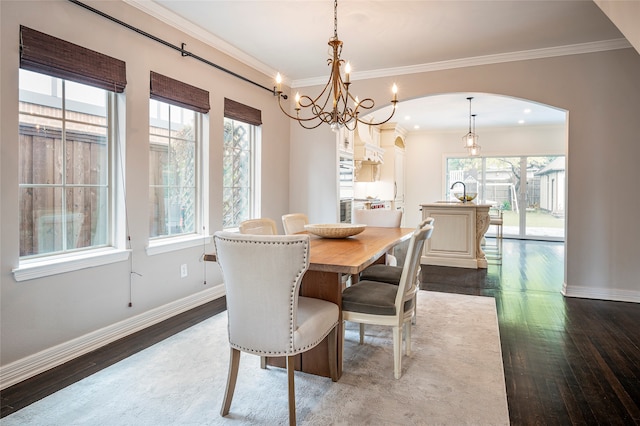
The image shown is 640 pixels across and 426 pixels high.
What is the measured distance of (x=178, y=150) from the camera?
3635 millimetres

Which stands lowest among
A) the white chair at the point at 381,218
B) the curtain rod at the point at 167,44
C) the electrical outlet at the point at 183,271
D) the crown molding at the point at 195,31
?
the electrical outlet at the point at 183,271

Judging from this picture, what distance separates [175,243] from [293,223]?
1.09 m

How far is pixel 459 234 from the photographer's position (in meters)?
5.60

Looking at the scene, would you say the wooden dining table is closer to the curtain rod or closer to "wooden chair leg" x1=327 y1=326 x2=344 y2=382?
"wooden chair leg" x1=327 y1=326 x2=344 y2=382

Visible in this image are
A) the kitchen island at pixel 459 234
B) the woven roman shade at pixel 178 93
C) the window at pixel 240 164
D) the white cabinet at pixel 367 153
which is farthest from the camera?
the white cabinet at pixel 367 153

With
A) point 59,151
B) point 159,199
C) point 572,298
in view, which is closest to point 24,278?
point 59,151

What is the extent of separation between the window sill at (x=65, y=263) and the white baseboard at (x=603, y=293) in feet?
14.4

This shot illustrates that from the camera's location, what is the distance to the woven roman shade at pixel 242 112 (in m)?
4.12

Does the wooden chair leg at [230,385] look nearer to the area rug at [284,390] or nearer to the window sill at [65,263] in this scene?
the area rug at [284,390]

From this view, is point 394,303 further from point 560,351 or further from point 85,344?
point 85,344

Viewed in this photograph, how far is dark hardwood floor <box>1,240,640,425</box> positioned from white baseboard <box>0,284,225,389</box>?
0.06 metres

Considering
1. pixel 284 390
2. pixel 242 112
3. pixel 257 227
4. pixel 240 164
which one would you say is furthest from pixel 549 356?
pixel 242 112

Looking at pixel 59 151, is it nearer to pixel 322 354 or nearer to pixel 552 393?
pixel 322 354

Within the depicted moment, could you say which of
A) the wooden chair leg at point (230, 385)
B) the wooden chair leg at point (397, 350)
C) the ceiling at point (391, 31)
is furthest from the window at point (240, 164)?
the wooden chair leg at point (397, 350)
